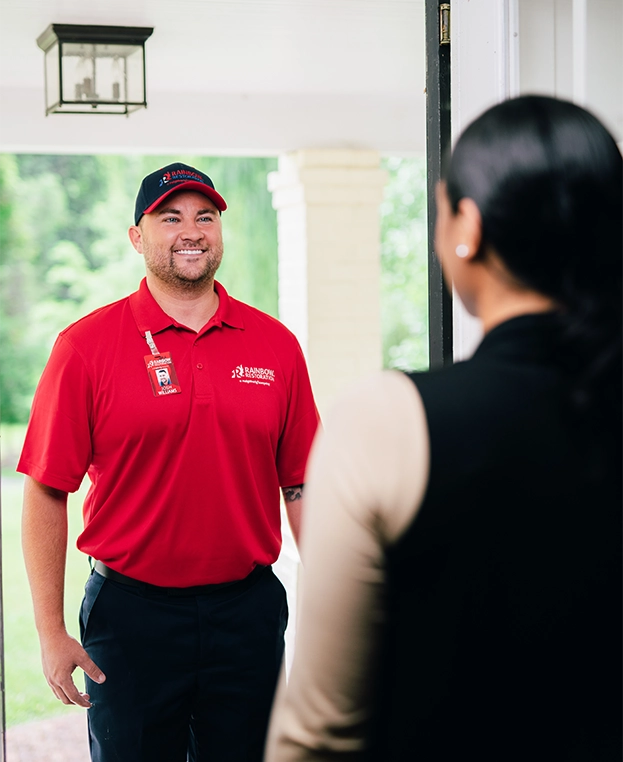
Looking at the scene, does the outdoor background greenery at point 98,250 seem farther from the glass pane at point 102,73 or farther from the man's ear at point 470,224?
the man's ear at point 470,224

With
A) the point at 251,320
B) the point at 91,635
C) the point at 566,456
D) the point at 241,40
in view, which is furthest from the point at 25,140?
the point at 566,456

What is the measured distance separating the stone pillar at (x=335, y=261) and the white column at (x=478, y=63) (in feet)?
10.0

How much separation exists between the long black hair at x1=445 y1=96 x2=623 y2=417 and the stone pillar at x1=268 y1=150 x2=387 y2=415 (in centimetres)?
418

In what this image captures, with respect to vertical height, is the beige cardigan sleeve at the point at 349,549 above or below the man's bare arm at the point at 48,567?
above

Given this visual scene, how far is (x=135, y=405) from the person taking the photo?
1.96m

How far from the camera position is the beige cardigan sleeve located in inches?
28.5

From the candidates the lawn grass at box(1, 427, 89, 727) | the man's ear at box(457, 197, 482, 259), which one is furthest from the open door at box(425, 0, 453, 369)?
the lawn grass at box(1, 427, 89, 727)

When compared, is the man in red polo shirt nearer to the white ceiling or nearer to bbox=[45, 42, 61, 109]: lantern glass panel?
bbox=[45, 42, 61, 109]: lantern glass panel

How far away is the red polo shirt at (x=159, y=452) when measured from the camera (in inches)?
76.4

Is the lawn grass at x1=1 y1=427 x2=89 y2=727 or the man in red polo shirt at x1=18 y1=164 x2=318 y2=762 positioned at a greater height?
the man in red polo shirt at x1=18 y1=164 x2=318 y2=762

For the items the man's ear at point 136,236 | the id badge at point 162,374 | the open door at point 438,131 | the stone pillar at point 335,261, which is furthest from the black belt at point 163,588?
the stone pillar at point 335,261

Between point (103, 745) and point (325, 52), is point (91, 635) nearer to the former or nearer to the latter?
point (103, 745)

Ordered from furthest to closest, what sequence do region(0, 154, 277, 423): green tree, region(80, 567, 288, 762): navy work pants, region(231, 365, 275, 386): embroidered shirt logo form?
region(0, 154, 277, 423): green tree
region(231, 365, 275, 386): embroidered shirt logo
region(80, 567, 288, 762): navy work pants

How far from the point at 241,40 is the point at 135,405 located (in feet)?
8.40
